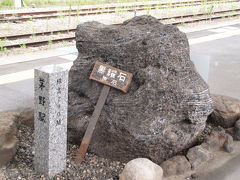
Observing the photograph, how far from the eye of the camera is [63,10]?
16.1m

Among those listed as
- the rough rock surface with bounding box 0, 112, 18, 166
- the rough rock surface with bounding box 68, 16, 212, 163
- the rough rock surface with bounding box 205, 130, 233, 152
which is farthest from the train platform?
the rough rock surface with bounding box 205, 130, 233, 152

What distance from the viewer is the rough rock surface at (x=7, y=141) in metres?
4.34

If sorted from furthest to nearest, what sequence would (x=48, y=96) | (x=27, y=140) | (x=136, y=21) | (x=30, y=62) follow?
(x=30, y=62)
(x=136, y=21)
(x=27, y=140)
(x=48, y=96)

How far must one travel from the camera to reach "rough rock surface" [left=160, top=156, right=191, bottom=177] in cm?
461

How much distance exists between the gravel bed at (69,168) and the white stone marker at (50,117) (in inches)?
5.3

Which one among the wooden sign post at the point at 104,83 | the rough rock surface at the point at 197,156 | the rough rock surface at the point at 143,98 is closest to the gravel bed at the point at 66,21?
the rough rock surface at the point at 143,98

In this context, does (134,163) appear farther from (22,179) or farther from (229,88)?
(229,88)

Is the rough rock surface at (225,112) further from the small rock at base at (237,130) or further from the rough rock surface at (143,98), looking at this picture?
the rough rock surface at (143,98)

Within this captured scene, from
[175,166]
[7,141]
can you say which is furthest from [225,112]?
[7,141]

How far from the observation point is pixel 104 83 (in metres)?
4.77

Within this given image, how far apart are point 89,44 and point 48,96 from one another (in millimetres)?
1412

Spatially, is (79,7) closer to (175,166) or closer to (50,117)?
(175,166)

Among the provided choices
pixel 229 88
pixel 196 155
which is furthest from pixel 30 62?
pixel 196 155

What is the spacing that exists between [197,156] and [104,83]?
1.60 meters
